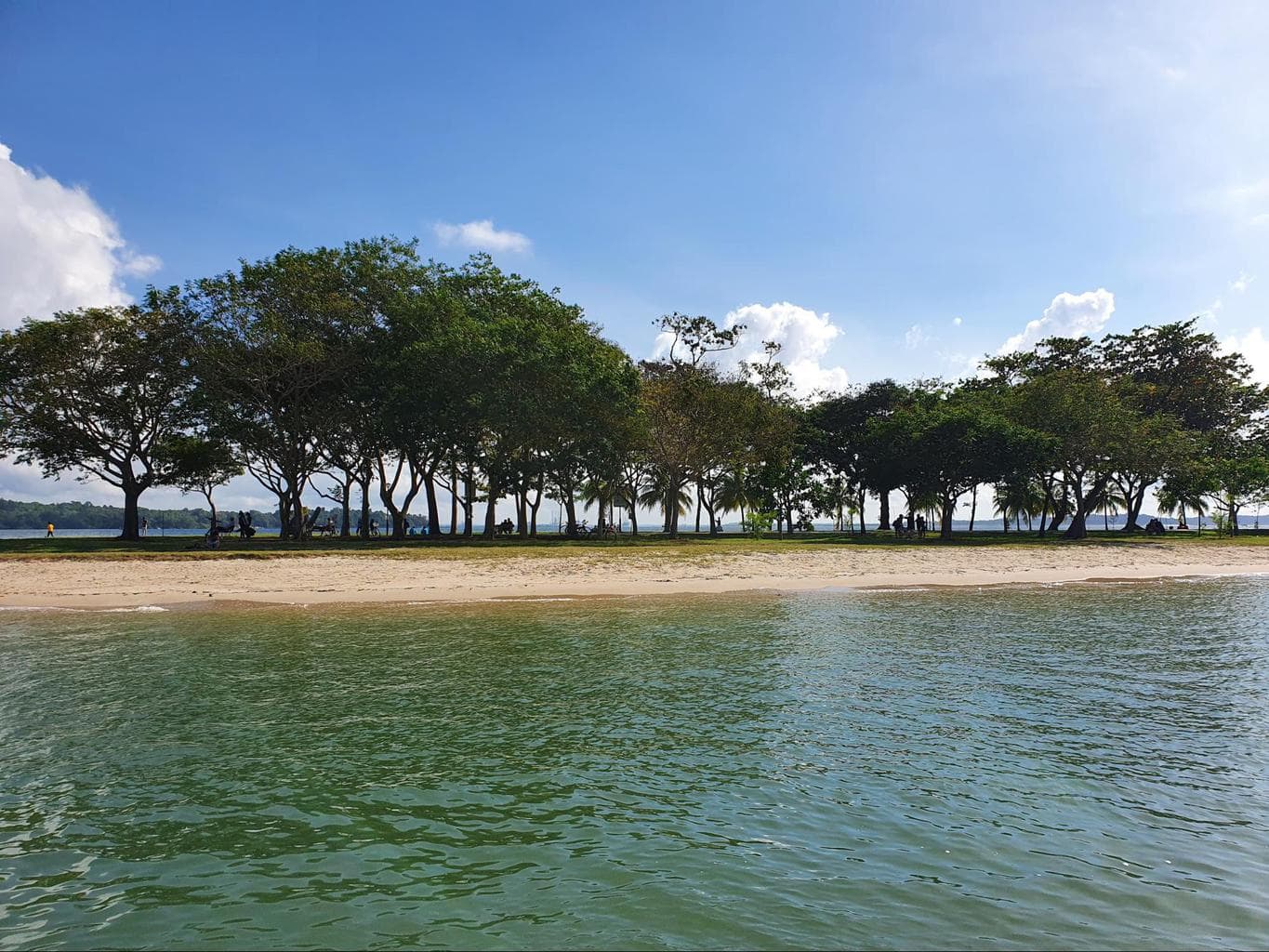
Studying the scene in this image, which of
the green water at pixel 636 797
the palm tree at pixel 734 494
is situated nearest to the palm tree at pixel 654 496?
the palm tree at pixel 734 494

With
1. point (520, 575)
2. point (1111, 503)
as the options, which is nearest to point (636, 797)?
point (520, 575)

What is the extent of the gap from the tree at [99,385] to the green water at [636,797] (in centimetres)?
4242

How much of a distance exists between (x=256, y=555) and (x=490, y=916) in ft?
119

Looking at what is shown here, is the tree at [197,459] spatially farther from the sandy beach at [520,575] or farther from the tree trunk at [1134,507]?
the tree trunk at [1134,507]

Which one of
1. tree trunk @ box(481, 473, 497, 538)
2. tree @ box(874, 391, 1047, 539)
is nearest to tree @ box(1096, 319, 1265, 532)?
tree @ box(874, 391, 1047, 539)

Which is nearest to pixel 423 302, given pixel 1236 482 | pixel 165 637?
pixel 165 637

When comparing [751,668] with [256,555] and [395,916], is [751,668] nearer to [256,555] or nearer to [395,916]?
[395,916]

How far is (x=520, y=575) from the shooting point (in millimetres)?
32188

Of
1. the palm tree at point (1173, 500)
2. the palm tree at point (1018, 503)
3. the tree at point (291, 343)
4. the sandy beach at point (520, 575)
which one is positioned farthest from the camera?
the palm tree at point (1018, 503)

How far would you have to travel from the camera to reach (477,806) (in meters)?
7.88

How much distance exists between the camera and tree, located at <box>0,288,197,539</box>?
166 feet

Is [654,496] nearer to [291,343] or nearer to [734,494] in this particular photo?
[734,494]

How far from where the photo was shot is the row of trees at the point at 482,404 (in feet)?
157

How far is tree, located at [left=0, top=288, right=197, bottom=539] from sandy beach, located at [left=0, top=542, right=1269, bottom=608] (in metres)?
21.6
